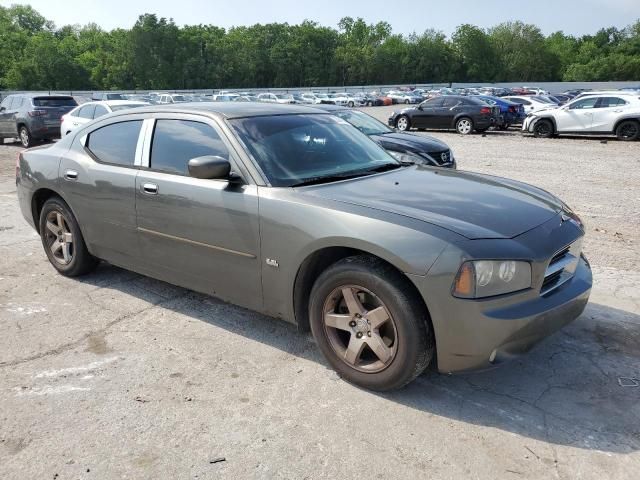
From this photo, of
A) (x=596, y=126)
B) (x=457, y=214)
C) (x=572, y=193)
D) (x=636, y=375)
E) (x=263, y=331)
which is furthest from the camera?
(x=596, y=126)

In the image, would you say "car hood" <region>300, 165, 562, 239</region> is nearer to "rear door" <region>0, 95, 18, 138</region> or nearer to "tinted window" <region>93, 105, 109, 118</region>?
"tinted window" <region>93, 105, 109, 118</region>

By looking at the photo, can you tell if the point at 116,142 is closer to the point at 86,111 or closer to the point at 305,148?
the point at 305,148

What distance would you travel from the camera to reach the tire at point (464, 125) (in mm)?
20873

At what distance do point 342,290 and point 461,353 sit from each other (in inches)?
30.1

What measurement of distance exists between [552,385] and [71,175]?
4.16m

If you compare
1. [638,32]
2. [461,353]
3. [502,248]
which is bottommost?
[461,353]

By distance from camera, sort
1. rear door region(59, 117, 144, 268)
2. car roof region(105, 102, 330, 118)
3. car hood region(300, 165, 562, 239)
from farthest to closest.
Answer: rear door region(59, 117, 144, 268), car roof region(105, 102, 330, 118), car hood region(300, 165, 562, 239)

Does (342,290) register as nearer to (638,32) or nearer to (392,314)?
(392,314)

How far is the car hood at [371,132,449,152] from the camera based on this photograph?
970 cm

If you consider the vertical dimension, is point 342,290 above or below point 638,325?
above

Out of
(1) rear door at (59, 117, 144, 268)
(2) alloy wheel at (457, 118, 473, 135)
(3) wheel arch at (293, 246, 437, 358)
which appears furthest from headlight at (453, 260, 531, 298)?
(2) alloy wheel at (457, 118, 473, 135)

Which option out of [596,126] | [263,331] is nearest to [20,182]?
[263,331]

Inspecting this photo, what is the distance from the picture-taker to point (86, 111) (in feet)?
45.3

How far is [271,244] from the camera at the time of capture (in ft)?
11.5
